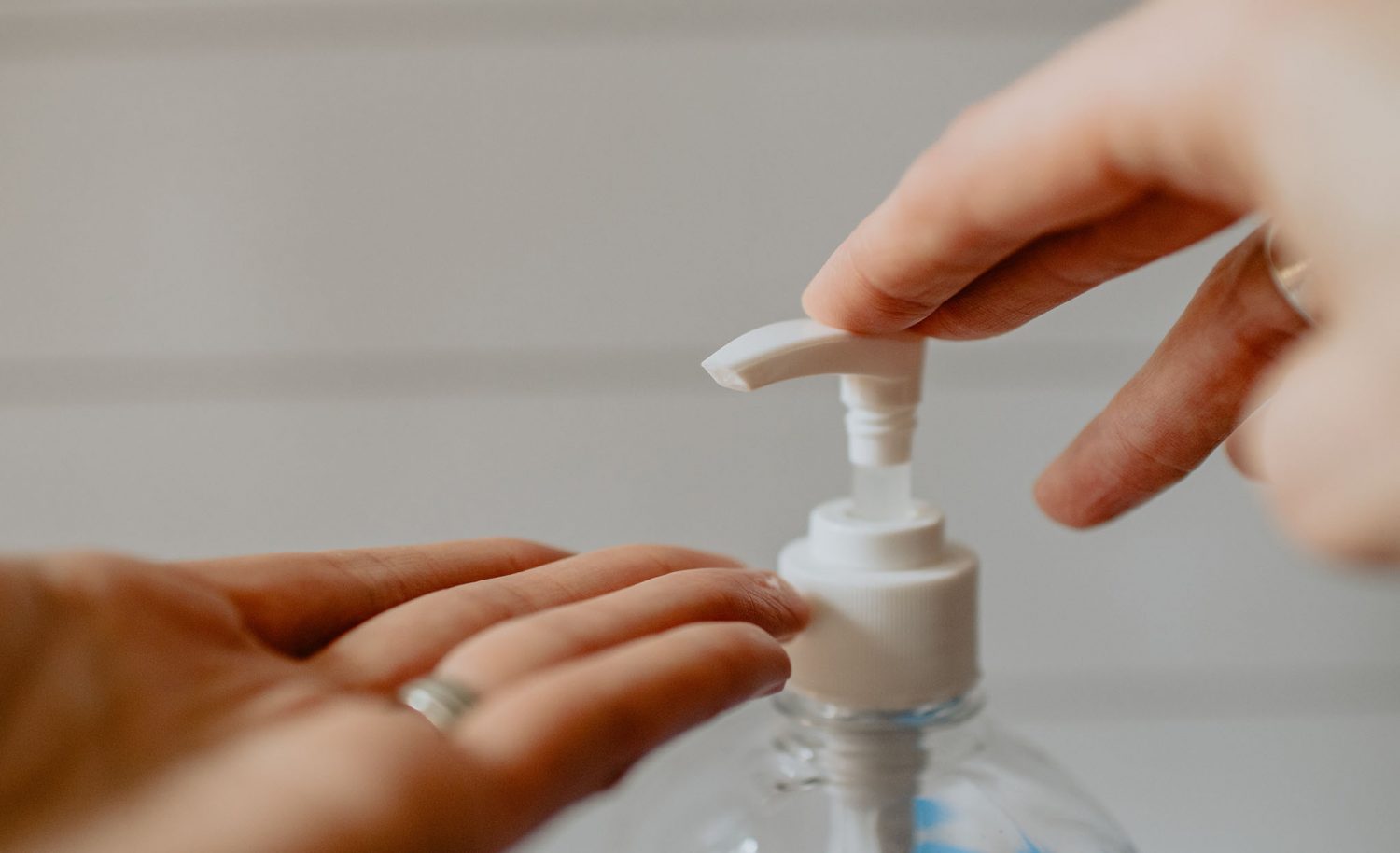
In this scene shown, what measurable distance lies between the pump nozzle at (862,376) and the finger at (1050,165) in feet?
0.06

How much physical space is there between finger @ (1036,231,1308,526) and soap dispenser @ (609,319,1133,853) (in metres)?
0.04

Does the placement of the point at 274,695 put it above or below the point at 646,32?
below

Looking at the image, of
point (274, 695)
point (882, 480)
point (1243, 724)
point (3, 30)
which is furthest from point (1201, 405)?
point (3, 30)

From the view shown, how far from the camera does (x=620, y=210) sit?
518 millimetres

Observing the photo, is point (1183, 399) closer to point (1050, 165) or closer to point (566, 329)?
point (1050, 165)

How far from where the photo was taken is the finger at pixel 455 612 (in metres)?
0.25

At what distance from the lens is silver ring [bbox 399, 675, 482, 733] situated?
215 mm

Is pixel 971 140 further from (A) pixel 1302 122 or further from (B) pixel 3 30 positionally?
(B) pixel 3 30

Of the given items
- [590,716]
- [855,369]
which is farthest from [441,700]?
[855,369]

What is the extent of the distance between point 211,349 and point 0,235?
4.1 inches

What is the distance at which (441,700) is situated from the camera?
8.6 inches

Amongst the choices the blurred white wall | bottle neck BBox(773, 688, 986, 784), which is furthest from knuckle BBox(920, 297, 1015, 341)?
the blurred white wall

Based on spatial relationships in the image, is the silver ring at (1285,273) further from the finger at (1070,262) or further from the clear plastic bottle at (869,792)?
the clear plastic bottle at (869,792)

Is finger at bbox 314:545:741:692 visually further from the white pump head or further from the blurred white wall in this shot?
the blurred white wall
